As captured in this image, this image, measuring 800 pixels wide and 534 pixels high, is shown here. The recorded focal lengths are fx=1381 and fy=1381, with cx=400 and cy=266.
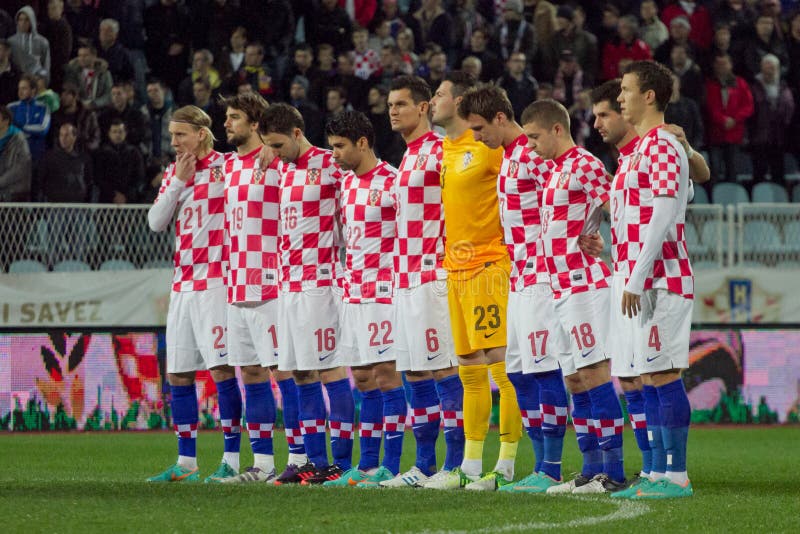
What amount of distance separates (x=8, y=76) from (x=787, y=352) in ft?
30.6

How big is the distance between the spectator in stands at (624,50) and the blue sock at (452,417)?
1023 cm

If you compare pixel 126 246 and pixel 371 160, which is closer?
pixel 371 160

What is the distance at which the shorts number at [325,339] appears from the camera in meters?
9.33

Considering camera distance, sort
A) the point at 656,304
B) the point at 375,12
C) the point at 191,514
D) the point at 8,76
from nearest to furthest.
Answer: the point at 191,514 < the point at 656,304 < the point at 8,76 < the point at 375,12

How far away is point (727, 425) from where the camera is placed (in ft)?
48.3

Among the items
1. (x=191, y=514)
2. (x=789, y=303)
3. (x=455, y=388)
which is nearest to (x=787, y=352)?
(x=789, y=303)

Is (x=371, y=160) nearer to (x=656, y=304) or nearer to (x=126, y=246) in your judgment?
(x=656, y=304)

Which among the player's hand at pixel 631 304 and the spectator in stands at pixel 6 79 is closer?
the player's hand at pixel 631 304

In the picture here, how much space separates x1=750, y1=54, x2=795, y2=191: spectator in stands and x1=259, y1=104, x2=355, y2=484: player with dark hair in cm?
980

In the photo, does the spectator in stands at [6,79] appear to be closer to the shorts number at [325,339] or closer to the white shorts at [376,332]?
the shorts number at [325,339]

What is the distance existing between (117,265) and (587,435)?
7.13m

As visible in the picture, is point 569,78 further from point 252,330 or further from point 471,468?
point 471,468

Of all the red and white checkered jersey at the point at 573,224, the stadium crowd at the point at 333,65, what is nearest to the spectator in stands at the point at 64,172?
the stadium crowd at the point at 333,65

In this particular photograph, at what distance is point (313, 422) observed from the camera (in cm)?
942
